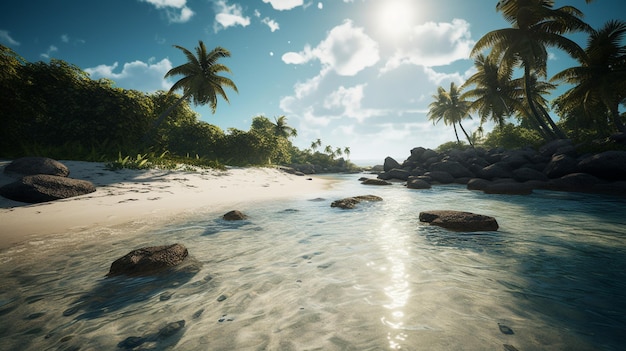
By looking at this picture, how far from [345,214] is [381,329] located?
495 centimetres

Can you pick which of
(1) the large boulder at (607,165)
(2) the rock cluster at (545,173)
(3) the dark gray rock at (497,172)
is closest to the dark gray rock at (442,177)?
(2) the rock cluster at (545,173)

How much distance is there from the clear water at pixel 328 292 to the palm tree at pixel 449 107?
128ft

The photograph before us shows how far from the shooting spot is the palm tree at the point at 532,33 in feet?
52.0

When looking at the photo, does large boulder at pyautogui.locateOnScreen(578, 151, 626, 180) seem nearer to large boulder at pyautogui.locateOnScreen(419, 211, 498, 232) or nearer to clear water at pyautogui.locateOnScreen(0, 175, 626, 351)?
clear water at pyautogui.locateOnScreen(0, 175, 626, 351)

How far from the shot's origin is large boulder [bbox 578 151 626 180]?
9883 mm

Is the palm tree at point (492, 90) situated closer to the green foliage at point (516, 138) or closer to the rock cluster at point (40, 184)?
the green foliage at point (516, 138)

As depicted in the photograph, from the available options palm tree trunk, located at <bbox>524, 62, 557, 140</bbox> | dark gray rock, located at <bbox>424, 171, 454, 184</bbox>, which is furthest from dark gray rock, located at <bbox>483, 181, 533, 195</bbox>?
palm tree trunk, located at <bbox>524, 62, 557, 140</bbox>

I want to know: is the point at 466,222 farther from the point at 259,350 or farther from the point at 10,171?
the point at 10,171

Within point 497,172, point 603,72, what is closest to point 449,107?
point 603,72

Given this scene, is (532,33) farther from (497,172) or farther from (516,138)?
(516,138)

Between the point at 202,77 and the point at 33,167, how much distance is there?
15.8m

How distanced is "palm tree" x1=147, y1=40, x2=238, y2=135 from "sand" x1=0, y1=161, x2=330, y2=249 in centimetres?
1194

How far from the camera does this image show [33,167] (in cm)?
785

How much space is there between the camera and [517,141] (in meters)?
34.5
